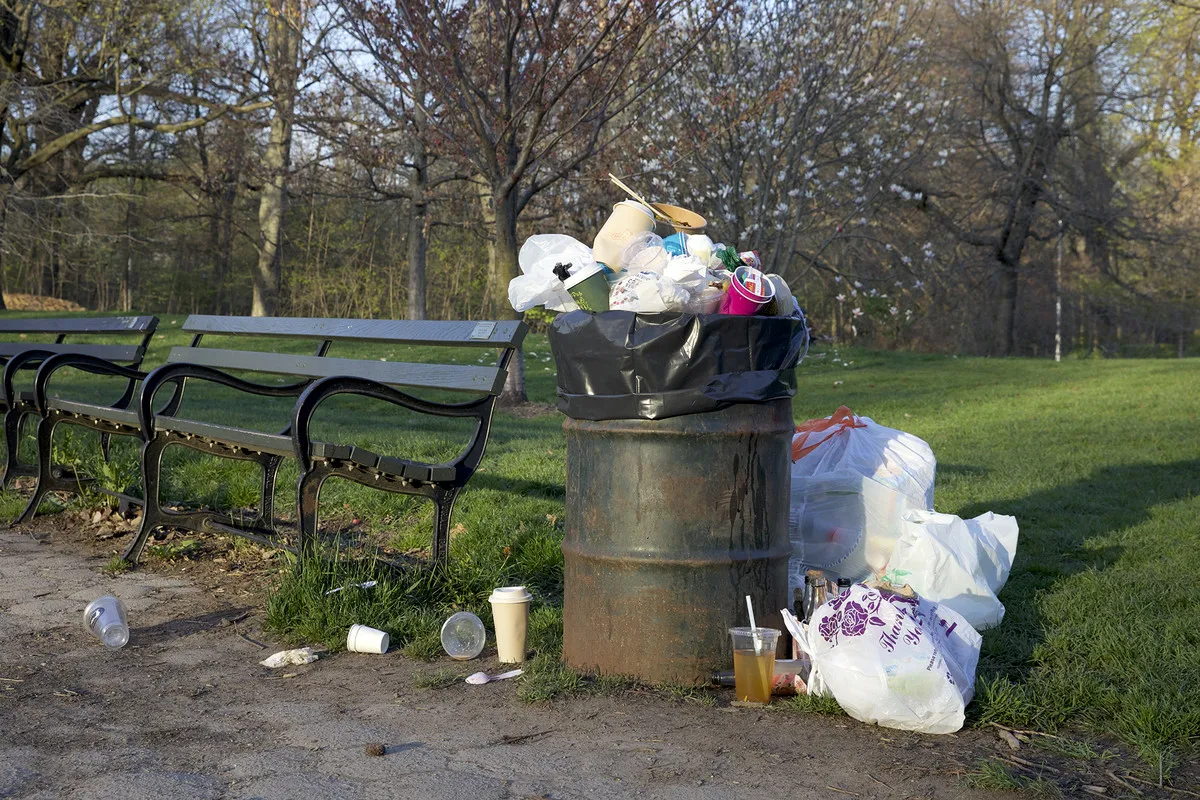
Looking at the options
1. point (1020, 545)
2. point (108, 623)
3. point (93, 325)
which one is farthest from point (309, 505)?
point (93, 325)

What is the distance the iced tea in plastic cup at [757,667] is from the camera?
3.07 m

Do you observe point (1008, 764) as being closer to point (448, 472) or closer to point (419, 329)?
point (448, 472)

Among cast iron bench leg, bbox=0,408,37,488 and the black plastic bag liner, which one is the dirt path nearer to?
the black plastic bag liner

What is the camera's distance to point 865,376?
55.9ft

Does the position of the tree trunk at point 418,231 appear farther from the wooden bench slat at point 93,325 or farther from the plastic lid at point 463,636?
the plastic lid at point 463,636

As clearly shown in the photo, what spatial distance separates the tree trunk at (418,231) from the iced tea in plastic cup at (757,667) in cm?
1503

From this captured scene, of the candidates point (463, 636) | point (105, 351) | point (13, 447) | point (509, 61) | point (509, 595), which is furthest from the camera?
point (509, 61)

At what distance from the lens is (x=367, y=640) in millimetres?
3518

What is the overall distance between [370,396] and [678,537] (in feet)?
4.63

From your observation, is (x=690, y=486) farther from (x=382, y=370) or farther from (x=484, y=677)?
(x=382, y=370)

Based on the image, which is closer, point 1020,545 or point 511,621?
point 511,621

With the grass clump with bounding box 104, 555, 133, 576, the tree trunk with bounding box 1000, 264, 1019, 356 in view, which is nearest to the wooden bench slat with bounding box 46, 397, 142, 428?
the grass clump with bounding box 104, 555, 133, 576

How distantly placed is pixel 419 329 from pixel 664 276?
5.58ft

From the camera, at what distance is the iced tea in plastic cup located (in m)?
3.07
